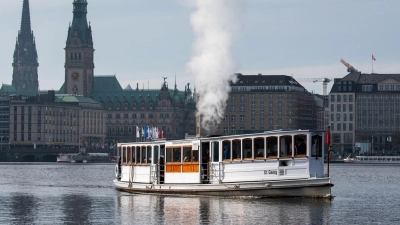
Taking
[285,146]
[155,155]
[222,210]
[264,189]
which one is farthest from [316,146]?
[155,155]

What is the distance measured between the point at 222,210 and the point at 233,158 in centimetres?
785

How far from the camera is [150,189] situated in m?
81.3

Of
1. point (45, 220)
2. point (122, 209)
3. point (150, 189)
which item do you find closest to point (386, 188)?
point (150, 189)

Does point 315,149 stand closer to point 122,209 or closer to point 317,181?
point 317,181

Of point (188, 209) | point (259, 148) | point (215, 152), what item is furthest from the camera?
point (215, 152)

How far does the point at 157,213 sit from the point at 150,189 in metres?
15.0

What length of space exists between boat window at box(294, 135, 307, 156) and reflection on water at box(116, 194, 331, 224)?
2916mm

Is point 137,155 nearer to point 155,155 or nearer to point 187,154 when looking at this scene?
point 155,155

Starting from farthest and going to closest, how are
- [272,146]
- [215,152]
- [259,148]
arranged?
[215,152], [259,148], [272,146]

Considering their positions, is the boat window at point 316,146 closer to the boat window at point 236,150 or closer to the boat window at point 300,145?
the boat window at point 300,145

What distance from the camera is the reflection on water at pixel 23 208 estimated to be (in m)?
63.2

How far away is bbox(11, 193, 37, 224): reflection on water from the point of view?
63.2 m

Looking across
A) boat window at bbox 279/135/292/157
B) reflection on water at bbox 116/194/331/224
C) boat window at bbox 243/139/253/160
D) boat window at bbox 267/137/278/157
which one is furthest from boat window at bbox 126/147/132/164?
boat window at bbox 279/135/292/157

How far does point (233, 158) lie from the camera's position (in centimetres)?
7462
